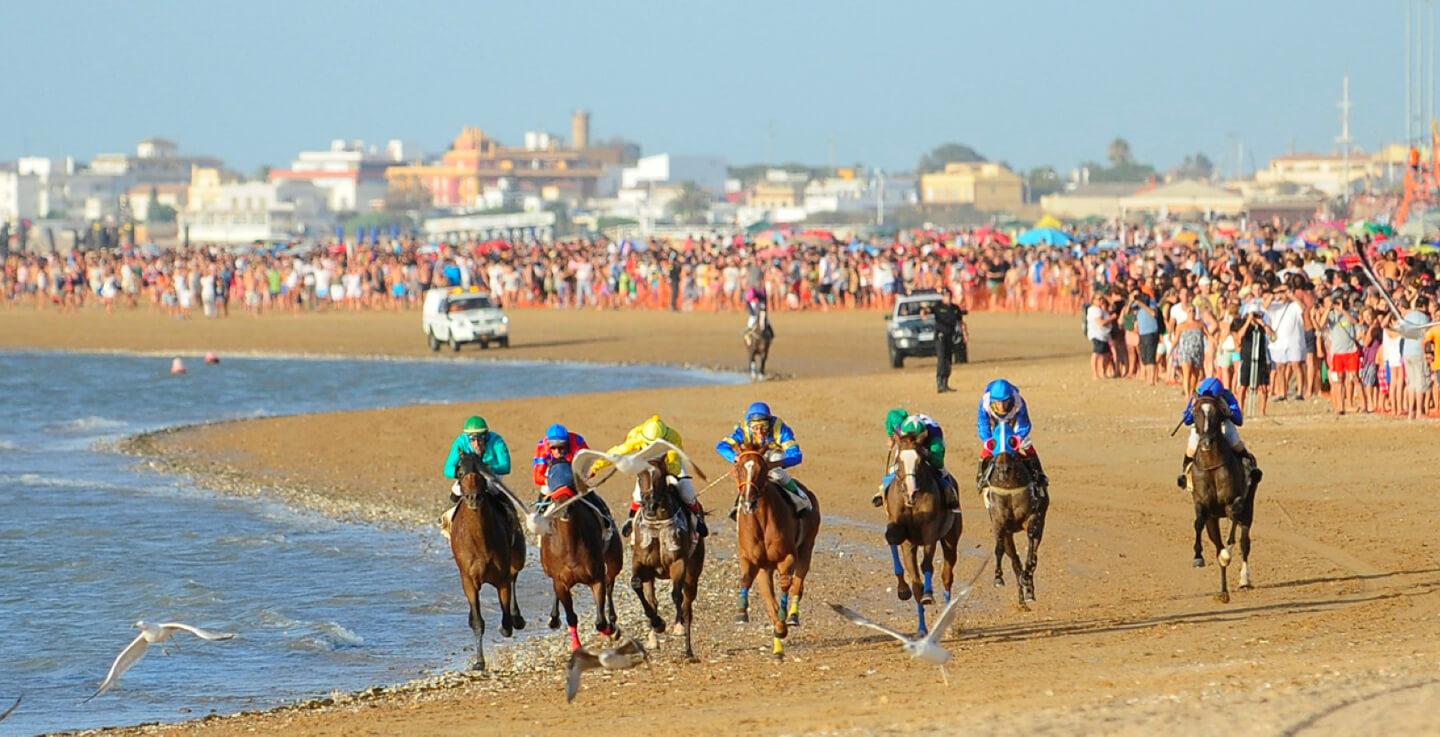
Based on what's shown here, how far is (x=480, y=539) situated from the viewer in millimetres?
14266

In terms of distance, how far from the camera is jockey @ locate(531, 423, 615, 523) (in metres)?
14.2

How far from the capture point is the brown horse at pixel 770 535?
14039 millimetres

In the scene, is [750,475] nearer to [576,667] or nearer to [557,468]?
[557,468]

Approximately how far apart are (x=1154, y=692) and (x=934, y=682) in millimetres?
1546

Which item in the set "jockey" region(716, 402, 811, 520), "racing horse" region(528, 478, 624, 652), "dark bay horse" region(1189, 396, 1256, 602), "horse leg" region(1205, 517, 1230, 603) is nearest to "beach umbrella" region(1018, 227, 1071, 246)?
"horse leg" region(1205, 517, 1230, 603)

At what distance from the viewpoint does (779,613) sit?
14.3 meters

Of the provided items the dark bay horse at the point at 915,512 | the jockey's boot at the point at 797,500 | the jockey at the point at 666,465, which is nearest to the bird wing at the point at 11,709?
the jockey at the point at 666,465

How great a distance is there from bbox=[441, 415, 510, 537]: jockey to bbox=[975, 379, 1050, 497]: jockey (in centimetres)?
336

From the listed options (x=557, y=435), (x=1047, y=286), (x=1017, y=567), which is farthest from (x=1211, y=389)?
(x=1047, y=286)

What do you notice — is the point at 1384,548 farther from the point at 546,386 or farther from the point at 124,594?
the point at 546,386

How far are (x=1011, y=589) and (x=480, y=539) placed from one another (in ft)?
15.5

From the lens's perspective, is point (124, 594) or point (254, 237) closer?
point (124, 594)

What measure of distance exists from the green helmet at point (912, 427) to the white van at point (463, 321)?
3342 cm

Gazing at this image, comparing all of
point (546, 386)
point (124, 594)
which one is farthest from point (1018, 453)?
point (546, 386)
